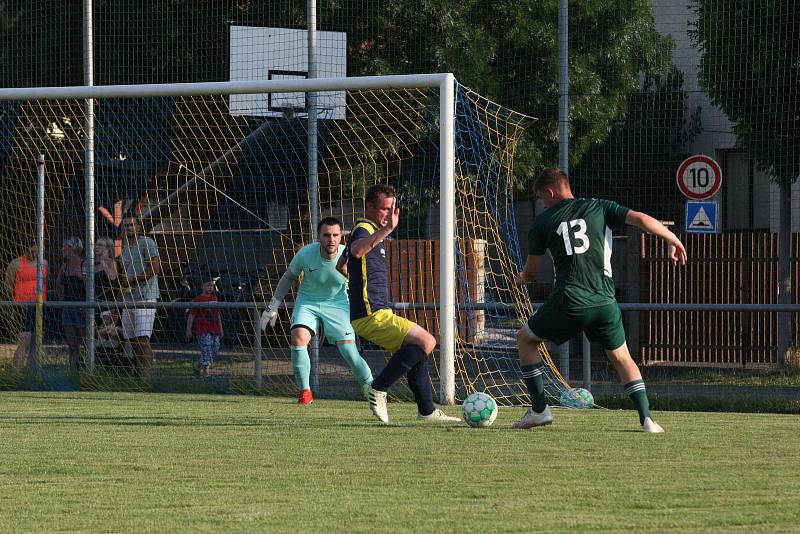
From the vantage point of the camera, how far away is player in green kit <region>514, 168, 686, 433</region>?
8.21m

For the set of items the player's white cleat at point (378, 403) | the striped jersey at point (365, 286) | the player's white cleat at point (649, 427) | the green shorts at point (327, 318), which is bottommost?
the player's white cleat at point (649, 427)

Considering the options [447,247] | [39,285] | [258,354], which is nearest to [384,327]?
[447,247]

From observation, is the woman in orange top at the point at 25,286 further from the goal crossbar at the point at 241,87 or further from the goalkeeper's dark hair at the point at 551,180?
the goalkeeper's dark hair at the point at 551,180

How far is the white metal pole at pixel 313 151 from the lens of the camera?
508 inches

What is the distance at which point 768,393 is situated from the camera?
1307cm

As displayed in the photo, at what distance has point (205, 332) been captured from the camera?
47.5 ft

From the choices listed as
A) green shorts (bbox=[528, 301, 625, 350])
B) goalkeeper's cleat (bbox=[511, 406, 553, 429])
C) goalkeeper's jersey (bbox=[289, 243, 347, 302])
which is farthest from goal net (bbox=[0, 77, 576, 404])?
green shorts (bbox=[528, 301, 625, 350])

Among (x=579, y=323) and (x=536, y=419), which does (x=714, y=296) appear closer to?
(x=536, y=419)

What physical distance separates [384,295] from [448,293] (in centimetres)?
193

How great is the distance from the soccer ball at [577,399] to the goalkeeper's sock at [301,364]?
237 centimetres

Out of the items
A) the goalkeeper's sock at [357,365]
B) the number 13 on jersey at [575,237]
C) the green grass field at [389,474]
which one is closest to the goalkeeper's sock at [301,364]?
the goalkeeper's sock at [357,365]

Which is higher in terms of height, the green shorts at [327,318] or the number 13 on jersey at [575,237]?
the number 13 on jersey at [575,237]

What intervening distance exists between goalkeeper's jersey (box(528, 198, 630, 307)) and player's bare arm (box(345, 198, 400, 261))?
1.02 meters

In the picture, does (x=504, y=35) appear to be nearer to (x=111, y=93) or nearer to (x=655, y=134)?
(x=655, y=134)
